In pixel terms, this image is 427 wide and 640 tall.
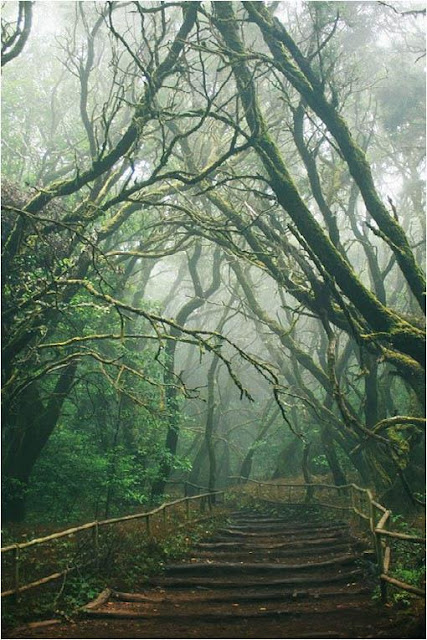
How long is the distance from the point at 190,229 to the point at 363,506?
8.41m

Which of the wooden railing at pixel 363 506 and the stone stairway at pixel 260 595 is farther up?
the wooden railing at pixel 363 506

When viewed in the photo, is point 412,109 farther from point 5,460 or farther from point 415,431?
point 5,460

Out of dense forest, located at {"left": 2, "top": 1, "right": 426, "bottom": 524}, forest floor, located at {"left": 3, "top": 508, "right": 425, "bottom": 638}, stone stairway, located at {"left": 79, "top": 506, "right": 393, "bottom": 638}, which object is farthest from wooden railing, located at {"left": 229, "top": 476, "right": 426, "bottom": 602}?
dense forest, located at {"left": 2, "top": 1, "right": 426, "bottom": 524}

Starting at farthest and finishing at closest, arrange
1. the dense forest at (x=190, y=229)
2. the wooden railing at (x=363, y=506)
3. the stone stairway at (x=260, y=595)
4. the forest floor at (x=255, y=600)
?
1. the dense forest at (x=190, y=229)
2. the wooden railing at (x=363, y=506)
3. the stone stairway at (x=260, y=595)
4. the forest floor at (x=255, y=600)

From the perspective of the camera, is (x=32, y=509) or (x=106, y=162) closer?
(x=106, y=162)

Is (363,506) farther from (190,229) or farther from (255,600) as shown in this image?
(190,229)

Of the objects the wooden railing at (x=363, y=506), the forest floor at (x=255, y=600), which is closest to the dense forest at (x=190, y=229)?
the wooden railing at (x=363, y=506)

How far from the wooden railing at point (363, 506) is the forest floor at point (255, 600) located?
Answer: 40cm

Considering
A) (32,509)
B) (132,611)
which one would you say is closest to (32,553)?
(132,611)

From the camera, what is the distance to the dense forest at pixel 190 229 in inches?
309

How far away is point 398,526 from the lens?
10953 mm

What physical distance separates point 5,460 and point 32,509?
7.31 ft

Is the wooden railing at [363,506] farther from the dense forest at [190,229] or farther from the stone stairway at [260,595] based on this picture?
the dense forest at [190,229]

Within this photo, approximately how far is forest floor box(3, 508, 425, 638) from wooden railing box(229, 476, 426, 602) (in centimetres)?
40
